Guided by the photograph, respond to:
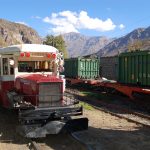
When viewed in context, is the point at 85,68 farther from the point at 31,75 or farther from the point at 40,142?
the point at 40,142

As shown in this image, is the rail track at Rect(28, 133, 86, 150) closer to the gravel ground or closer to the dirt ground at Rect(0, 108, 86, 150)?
the dirt ground at Rect(0, 108, 86, 150)

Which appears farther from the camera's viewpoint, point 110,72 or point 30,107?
point 110,72

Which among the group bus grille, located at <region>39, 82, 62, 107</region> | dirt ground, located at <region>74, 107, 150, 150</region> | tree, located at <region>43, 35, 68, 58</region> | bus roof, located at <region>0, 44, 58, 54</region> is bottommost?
dirt ground, located at <region>74, 107, 150, 150</region>

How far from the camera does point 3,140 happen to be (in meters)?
11.4

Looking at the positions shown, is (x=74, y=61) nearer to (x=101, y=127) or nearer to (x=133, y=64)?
(x=133, y=64)

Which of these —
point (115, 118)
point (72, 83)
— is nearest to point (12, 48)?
point (115, 118)

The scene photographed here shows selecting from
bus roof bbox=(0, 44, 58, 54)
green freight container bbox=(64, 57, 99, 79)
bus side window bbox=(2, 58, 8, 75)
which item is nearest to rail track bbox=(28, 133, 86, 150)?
bus roof bbox=(0, 44, 58, 54)

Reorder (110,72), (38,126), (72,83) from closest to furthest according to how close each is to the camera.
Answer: (38,126), (72,83), (110,72)

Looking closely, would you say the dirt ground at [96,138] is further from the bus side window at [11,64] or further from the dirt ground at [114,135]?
the bus side window at [11,64]

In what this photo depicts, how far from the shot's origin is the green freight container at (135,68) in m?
18.8

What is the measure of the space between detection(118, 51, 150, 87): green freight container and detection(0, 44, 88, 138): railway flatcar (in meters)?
6.77

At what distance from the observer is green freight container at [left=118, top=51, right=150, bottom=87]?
61.6 ft

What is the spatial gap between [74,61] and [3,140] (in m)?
21.2

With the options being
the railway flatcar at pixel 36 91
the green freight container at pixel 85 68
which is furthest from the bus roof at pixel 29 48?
the green freight container at pixel 85 68
